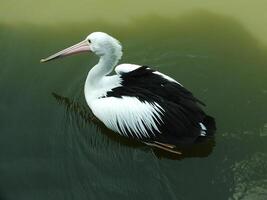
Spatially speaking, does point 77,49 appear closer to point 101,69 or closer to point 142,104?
point 101,69

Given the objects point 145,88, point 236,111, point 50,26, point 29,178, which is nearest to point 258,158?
point 236,111

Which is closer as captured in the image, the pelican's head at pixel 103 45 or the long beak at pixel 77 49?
the pelican's head at pixel 103 45

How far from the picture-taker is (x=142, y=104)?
12.7 ft

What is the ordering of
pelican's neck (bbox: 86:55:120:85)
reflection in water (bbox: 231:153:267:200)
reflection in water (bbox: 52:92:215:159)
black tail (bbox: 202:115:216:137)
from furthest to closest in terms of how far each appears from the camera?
pelican's neck (bbox: 86:55:120:85)
reflection in water (bbox: 52:92:215:159)
black tail (bbox: 202:115:216:137)
reflection in water (bbox: 231:153:267:200)

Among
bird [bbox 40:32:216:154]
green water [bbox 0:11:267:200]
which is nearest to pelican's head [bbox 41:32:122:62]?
bird [bbox 40:32:216:154]

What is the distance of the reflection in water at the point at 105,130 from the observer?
13.1 feet

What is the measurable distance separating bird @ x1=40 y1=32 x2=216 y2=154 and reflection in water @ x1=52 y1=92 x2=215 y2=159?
70 millimetres

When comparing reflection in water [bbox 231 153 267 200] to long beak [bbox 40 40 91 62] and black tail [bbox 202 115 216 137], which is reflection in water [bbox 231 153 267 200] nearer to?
black tail [bbox 202 115 216 137]

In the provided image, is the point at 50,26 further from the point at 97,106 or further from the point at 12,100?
the point at 97,106

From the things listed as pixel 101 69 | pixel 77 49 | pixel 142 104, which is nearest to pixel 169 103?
pixel 142 104

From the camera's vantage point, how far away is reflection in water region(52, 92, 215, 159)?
400cm

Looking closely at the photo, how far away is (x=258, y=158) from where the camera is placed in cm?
391

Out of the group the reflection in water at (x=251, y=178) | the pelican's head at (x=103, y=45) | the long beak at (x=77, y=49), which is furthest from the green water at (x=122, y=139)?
the pelican's head at (x=103, y=45)

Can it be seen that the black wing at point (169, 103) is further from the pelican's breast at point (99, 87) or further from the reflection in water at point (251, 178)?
the reflection in water at point (251, 178)
